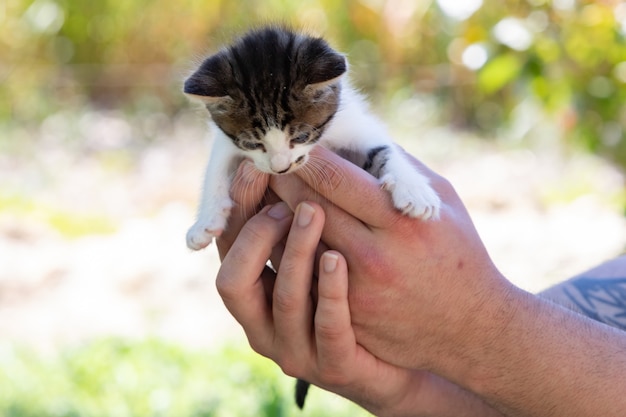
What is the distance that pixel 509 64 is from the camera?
2.78m

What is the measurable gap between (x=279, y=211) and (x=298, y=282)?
0.61 ft

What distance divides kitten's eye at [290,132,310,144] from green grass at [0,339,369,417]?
52.2 inches

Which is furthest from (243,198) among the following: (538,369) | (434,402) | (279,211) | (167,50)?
(167,50)

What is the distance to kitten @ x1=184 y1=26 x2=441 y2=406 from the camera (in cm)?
196

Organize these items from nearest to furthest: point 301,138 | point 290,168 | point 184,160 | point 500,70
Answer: point 290,168 < point 301,138 < point 500,70 < point 184,160

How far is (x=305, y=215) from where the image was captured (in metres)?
1.70

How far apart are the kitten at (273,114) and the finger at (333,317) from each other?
0.31 metres

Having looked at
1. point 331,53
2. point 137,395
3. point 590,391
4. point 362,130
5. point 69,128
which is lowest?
point 137,395

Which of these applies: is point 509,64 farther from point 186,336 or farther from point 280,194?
point 186,336

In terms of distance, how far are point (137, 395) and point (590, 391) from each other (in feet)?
7.03

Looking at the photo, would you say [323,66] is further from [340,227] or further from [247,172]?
[340,227]

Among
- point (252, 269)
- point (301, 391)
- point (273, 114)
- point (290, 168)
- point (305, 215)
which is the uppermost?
point (273, 114)

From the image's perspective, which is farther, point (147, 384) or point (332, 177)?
point (147, 384)

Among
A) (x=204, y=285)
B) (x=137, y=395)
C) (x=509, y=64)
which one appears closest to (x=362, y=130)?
(x=509, y=64)
